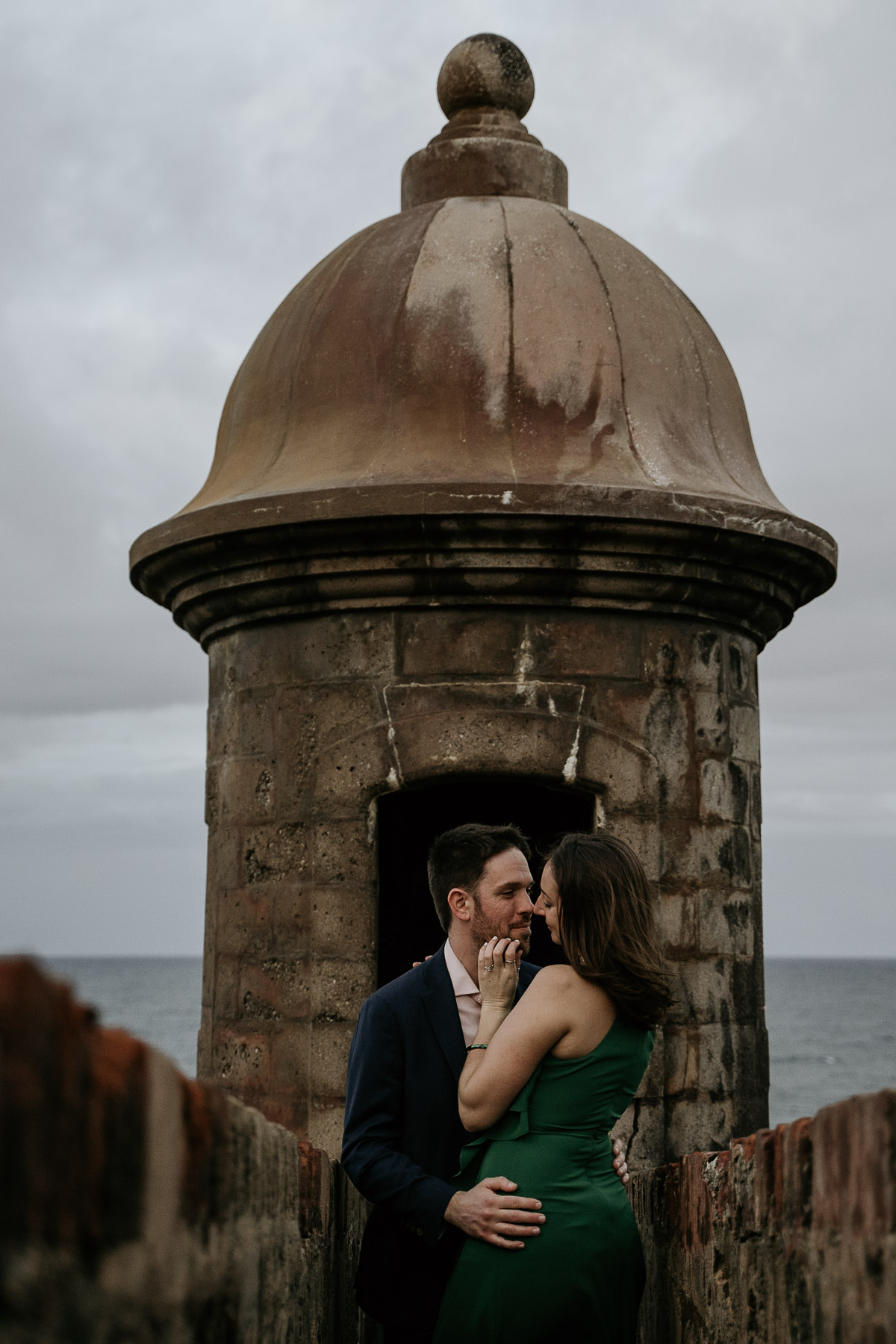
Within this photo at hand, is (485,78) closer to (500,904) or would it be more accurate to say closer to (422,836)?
(422,836)

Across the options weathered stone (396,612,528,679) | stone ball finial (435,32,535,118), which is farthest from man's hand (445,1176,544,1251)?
stone ball finial (435,32,535,118)

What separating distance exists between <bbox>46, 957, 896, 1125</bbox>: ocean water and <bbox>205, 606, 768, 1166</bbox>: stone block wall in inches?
139

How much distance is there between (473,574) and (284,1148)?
2.56 metres

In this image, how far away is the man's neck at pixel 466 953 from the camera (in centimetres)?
310

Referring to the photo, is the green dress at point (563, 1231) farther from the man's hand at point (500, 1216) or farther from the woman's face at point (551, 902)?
the woman's face at point (551, 902)

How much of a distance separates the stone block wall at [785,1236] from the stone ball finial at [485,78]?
4.56m

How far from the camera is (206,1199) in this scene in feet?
5.89

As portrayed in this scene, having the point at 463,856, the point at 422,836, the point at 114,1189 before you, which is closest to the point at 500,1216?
the point at 463,856

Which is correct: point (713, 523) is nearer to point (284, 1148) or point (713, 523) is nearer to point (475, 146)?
point (475, 146)

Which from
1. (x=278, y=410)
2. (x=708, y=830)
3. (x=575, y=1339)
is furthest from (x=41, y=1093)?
(x=278, y=410)

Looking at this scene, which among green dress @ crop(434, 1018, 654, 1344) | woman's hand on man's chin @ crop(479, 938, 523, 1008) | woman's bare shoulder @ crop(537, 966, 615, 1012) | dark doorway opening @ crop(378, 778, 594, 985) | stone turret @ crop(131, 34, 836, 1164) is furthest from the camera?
dark doorway opening @ crop(378, 778, 594, 985)

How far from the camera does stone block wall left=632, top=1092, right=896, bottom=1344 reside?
6.00 feet

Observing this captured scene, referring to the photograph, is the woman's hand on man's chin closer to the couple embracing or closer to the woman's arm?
Result: the couple embracing

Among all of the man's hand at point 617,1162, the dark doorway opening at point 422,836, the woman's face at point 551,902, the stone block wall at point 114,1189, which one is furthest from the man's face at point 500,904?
the dark doorway opening at point 422,836
